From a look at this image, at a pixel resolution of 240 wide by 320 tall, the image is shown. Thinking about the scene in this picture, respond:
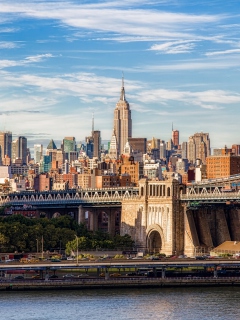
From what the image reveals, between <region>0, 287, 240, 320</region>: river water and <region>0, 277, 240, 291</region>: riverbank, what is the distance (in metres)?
2.05

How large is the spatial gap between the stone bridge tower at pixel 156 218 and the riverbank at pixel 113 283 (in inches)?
1355

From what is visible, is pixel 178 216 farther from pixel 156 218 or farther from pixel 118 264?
pixel 118 264

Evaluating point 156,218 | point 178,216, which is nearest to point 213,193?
point 178,216

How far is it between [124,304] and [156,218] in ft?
187

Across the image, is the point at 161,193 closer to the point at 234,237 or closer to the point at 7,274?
the point at 234,237

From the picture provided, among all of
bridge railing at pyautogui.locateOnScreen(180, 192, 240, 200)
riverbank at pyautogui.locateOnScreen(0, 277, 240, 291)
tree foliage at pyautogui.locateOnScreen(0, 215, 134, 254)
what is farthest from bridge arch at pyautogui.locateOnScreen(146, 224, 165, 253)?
riverbank at pyautogui.locateOnScreen(0, 277, 240, 291)

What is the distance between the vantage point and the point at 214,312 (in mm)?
109188

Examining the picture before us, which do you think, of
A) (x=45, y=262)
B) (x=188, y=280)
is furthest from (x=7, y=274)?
(x=188, y=280)

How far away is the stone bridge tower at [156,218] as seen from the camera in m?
167

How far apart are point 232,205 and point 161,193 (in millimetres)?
11298

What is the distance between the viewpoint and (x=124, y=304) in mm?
114000

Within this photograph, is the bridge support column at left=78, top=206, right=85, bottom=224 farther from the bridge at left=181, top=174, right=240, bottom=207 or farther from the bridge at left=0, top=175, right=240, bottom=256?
the bridge at left=181, top=174, right=240, bottom=207

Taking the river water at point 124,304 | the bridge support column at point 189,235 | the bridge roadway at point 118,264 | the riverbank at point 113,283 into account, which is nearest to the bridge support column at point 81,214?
the bridge support column at point 189,235

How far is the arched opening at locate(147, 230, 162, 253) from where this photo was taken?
17090 centimetres
